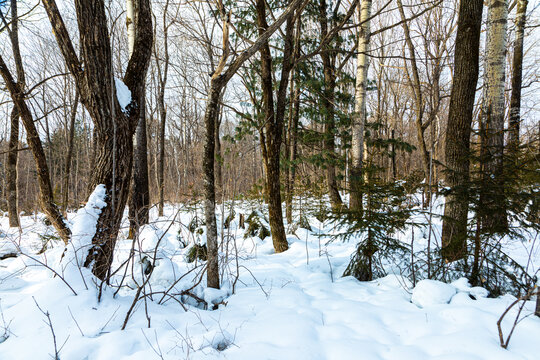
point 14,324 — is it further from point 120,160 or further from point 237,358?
point 237,358

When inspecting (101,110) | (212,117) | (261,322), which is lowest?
(261,322)

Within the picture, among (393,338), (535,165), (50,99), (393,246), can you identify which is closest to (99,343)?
(393,338)

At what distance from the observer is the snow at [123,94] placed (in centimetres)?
286

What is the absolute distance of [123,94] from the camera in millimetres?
2914

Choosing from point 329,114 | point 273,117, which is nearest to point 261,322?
point 273,117

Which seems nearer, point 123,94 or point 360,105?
point 123,94

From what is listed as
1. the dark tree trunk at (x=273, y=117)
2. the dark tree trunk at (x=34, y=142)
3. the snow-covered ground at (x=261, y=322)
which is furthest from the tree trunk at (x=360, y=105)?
the dark tree trunk at (x=34, y=142)

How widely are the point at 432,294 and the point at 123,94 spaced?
13.2 feet

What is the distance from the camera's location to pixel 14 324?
81.4 inches

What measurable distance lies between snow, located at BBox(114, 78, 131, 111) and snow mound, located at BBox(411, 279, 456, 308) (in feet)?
12.6

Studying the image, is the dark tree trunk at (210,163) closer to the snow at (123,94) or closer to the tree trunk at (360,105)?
the snow at (123,94)

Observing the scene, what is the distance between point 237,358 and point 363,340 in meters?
1.02

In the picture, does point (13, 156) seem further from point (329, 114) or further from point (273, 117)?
point (329, 114)

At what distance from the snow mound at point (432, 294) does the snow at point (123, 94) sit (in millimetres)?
3838
